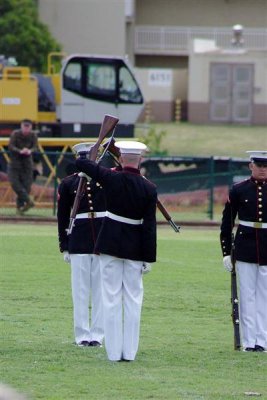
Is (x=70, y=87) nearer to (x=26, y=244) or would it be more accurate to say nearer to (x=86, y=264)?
(x=26, y=244)

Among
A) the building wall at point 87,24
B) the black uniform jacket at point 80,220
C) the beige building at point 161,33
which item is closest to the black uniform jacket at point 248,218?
the black uniform jacket at point 80,220

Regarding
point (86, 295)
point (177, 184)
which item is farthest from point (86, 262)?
point (177, 184)

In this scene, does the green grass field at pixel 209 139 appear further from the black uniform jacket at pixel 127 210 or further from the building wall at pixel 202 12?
the black uniform jacket at pixel 127 210

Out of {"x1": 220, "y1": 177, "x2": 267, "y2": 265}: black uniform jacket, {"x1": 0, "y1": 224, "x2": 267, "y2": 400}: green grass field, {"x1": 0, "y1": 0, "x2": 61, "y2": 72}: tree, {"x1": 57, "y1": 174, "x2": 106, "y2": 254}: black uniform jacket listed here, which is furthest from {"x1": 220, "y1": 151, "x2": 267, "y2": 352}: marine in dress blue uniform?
{"x1": 0, "y1": 0, "x2": 61, "y2": 72}: tree

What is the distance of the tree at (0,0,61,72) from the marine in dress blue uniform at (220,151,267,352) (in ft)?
134

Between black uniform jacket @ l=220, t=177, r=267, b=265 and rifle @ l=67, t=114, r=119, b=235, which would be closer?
rifle @ l=67, t=114, r=119, b=235

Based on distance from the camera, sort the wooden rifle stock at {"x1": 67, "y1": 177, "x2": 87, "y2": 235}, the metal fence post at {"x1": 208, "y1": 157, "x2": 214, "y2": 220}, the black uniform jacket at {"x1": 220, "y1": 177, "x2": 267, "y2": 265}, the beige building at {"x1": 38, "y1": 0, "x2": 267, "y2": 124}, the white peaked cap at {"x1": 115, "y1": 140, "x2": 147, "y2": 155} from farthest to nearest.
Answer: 1. the beige building at {"x1": 38, "y1": 0, "x2": 267, "y2": 124}
2. the metal fence post at {"x1": 208, "y1": 157, "x2": 214, "y2": 220}
3. the black uniform jacket at {"x1": 220, "y1": 177, "x2": 267, "y2": 265}
4. the wooden rifle stock at {"x1": 67, "y1": 177, "x2": 87, "y2": 235}
5. the white peaked cap at {"x1": 115, "y1": 140, "x2": 147, "y2": 155}

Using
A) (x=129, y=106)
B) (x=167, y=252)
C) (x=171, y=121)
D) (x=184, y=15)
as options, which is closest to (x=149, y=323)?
(x=167, y=252)

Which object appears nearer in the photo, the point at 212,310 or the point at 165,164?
the point at 212,310

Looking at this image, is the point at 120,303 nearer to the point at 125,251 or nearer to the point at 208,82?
the point at 125,251

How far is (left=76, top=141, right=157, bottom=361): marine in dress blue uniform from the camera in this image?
429 inches

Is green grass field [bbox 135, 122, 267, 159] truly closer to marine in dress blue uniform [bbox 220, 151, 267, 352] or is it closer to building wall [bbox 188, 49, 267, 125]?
building wall [bbox 188, 49, 267, 125]

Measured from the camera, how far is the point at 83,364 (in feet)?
35.6

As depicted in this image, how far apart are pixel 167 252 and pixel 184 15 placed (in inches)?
1608
